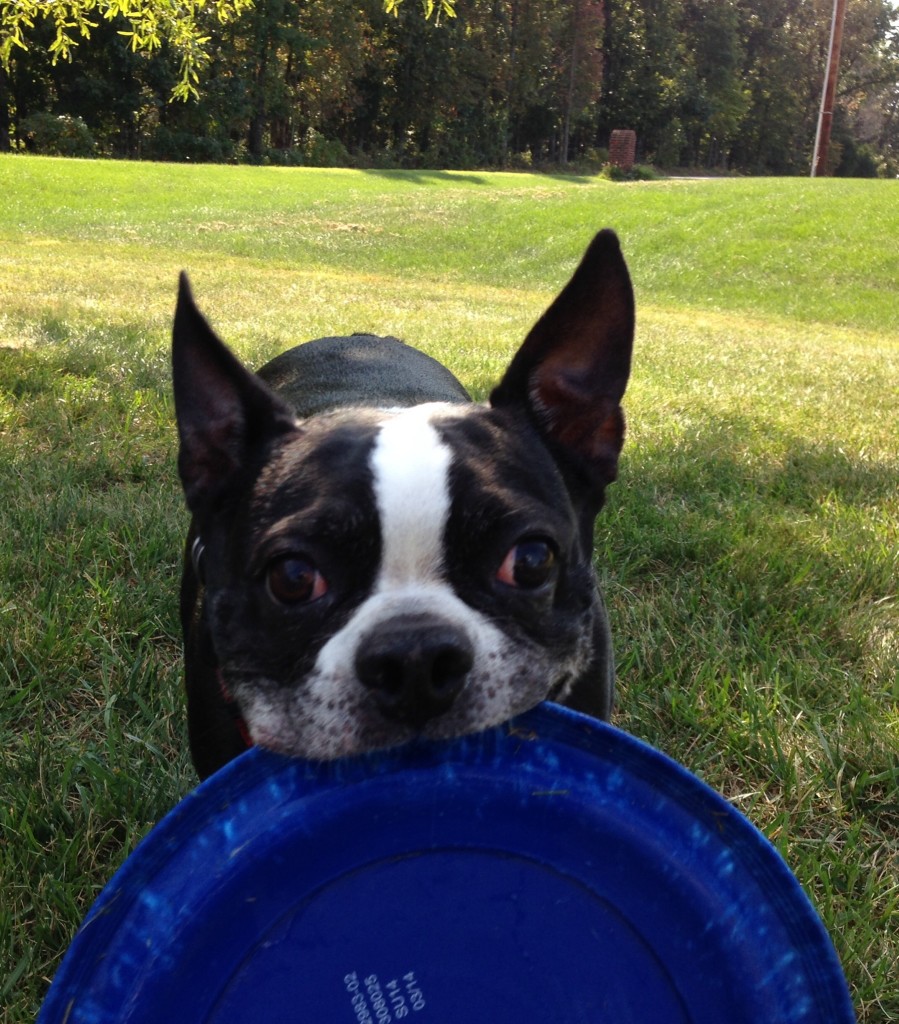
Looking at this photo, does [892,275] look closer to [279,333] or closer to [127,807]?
[279,333]

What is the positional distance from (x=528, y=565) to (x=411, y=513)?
302 mm

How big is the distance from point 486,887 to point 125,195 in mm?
28128

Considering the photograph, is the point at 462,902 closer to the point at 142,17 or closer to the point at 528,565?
the point at 528,565

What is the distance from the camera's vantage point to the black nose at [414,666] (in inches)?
71.7

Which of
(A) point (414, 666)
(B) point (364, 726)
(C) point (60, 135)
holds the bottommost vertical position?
(B) point (364, 726)

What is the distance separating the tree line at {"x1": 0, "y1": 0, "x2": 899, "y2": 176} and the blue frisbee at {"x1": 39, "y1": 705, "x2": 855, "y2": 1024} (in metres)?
27.1

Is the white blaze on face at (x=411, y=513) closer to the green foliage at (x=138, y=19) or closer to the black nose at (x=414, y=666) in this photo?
the black nose at (x=414, y=666)

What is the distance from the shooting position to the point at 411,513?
82.8 inches

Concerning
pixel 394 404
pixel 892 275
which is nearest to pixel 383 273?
pixel 892 275

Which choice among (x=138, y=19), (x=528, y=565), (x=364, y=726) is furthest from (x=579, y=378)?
(x=138, y=19)

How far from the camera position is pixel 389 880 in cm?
185

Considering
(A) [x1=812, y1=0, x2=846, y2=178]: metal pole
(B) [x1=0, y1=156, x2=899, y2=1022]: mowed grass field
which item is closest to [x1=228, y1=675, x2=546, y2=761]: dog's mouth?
(B) [x1=0, y1=156, x2=899, y2=1022]: mowed grass field

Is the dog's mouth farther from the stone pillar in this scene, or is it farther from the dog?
the stone pillar

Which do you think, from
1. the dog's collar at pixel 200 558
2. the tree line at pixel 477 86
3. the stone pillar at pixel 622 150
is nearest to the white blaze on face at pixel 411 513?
the dog's collar at pixel 200 558
